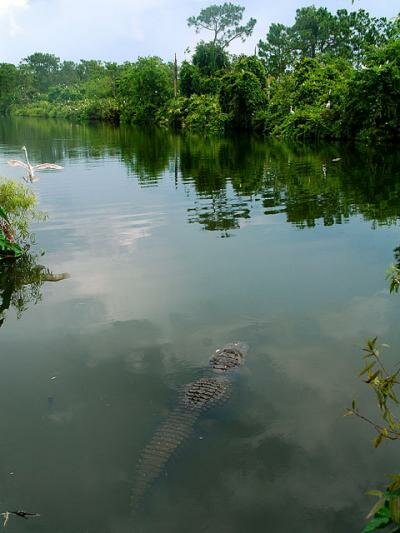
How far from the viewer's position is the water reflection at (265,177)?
1318cm

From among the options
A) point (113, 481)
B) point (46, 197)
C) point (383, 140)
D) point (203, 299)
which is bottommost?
point (113, 481)

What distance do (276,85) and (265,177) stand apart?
76.9ft

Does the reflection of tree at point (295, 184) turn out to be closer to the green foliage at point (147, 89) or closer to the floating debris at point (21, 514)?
the floating debris at point (21, 514)

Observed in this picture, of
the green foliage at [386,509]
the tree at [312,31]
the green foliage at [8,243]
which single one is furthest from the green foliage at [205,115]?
the green foliage at [386,509]

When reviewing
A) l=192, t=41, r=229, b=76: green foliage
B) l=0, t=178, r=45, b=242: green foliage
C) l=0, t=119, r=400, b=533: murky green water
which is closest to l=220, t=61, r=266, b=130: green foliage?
l=192, t=41, r=229, b=76: green foliage

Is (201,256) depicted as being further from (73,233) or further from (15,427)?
(15,427)

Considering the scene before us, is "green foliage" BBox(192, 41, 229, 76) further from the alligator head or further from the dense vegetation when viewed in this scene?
the alligator head

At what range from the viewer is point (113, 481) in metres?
4.23

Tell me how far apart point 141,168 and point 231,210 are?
954 centimetres

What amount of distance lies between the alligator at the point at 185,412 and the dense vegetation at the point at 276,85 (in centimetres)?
1581

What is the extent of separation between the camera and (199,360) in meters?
6.05

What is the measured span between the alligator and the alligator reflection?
3613mm

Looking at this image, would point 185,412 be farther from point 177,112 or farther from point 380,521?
point 177,112

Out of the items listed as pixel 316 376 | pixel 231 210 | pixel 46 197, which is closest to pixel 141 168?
pixel 46 197
